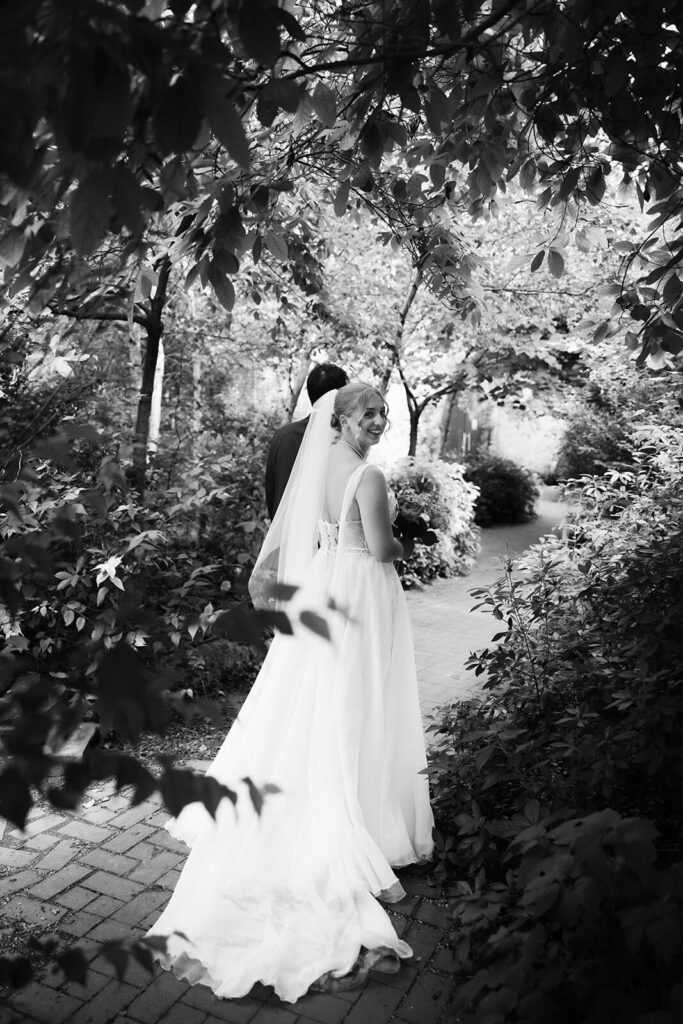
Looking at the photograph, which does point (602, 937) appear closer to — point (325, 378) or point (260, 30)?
point (260, 30)

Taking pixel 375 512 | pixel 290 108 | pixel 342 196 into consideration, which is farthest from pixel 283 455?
pixel 290 108

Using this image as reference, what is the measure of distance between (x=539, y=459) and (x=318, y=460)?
19.9m

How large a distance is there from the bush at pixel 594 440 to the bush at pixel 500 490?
1293mm

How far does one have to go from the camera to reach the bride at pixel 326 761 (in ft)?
9.36

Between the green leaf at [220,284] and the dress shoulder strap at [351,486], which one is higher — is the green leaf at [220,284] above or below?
above

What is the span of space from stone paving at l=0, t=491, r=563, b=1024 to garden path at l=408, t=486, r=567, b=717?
1.86 metres

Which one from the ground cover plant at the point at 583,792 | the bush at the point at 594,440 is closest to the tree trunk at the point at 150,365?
the ground cover plant at the point at 583,792

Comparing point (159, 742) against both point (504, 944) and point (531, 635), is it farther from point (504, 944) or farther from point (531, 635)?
point (504, 944)

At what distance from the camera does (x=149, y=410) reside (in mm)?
6891

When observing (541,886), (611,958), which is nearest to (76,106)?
(541,886)

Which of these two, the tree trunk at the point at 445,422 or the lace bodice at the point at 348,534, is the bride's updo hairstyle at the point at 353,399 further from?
the tree trunk at the point at 445,422

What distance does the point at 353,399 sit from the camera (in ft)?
11.9

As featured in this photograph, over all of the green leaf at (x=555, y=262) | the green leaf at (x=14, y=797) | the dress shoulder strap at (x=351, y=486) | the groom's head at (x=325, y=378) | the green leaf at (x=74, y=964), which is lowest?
the green leaf at (x=74, y=964)

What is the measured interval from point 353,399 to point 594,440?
1313cm
